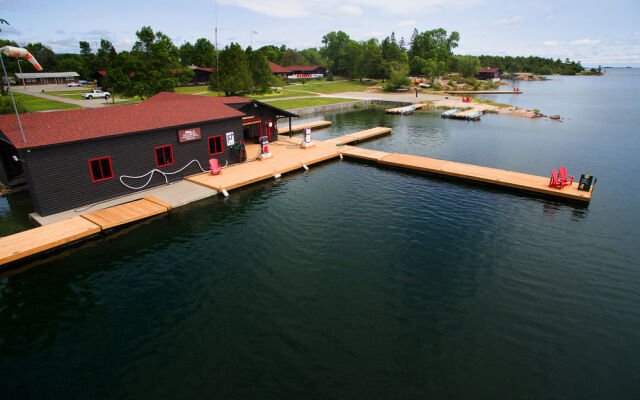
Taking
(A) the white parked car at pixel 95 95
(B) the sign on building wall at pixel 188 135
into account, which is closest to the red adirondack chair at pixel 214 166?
(B) the sign on building wall at pixel 188 135

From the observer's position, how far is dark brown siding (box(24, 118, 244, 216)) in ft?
52.5

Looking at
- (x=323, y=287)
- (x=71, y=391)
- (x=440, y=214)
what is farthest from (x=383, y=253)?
(x=71, y=391)

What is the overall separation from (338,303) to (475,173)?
55.1 feet

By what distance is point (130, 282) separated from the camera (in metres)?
12.3

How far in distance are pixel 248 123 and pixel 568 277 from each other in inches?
982

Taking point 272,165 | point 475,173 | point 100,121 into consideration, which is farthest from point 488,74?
point 100,121

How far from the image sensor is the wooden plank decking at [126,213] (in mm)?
Answer: 15867

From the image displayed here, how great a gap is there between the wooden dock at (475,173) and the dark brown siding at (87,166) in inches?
539

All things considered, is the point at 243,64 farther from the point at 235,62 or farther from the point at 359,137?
the point at 359,137

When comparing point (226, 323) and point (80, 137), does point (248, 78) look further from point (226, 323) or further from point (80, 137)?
point (226, 323)

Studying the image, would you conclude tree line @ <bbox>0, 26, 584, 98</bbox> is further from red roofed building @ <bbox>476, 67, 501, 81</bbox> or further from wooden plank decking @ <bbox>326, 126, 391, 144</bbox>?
wooden plank decking @ <bbox>326, 126, 391, 144</bbox>

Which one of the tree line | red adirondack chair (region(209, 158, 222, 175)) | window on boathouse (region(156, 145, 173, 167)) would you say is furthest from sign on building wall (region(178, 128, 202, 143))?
the tree line

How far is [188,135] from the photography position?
70.9 feet

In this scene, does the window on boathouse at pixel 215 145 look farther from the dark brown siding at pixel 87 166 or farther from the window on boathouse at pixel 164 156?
the window on boathouse at pixel 164 156
